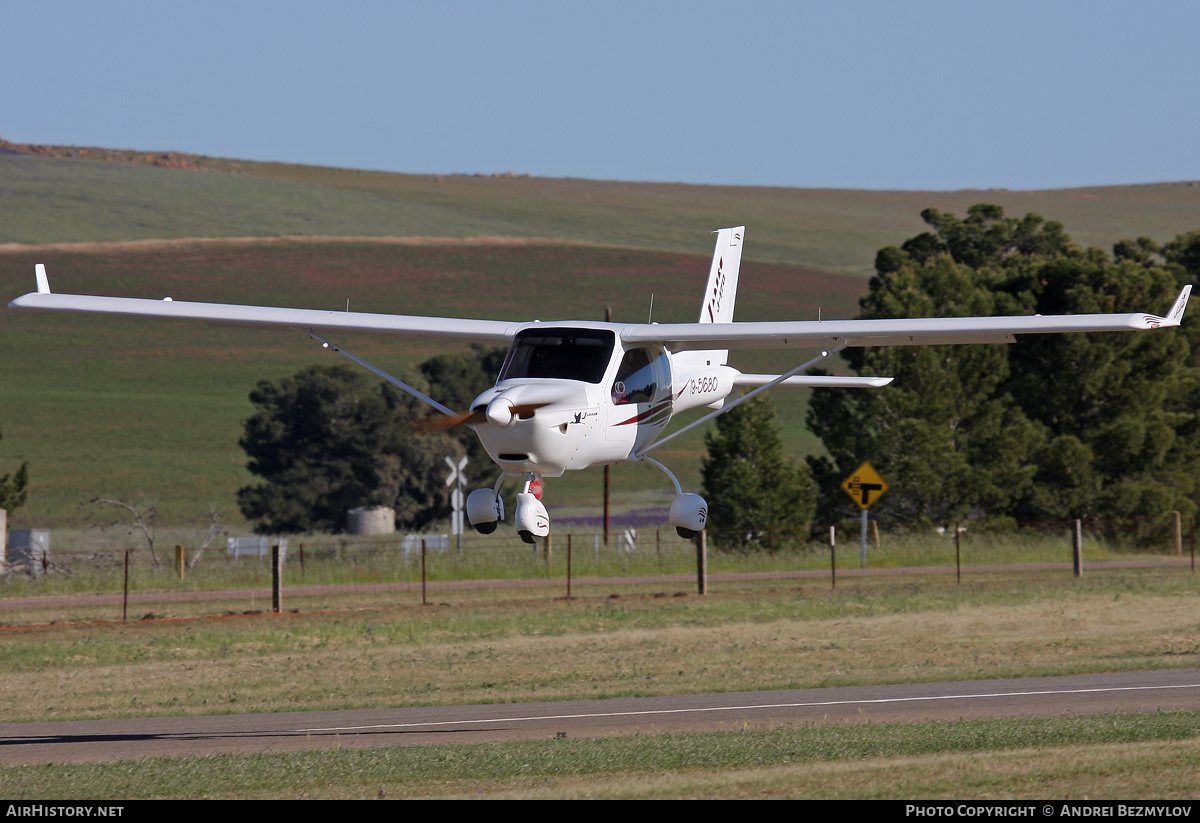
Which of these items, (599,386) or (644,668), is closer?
(599,386)

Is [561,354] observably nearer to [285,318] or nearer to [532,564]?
[285,318]

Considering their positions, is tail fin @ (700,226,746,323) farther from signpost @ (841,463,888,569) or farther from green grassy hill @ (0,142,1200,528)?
green grassy hill @ (0,142,1200,528)

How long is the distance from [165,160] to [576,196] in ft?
149

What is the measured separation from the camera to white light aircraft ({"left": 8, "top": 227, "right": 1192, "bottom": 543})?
514 inches

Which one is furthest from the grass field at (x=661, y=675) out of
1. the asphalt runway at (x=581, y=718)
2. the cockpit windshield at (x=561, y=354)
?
the cockpit windshield at (x=561, y=354)

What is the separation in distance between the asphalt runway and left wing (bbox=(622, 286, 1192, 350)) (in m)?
6.16

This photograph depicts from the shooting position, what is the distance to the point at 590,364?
13.9 metres

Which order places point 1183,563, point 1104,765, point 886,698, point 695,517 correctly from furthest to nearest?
1. point 1183,563
2. point 886,698
3. point 695,517
4. point 1104,765

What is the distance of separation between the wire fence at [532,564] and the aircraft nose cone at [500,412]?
20.3m

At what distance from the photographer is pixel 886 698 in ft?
71.6

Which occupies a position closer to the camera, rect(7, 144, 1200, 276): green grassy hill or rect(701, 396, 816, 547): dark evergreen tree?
rect(701, 396, 816, 547): dark evergreen tree

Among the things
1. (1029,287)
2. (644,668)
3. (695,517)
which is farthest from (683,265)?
(695,517)

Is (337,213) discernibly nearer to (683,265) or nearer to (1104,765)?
(683,265)

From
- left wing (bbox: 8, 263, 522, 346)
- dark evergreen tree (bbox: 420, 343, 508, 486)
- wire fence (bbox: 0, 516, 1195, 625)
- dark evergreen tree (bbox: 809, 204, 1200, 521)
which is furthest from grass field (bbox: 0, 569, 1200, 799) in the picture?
dark evergreen tree (bbox: 420, 343, 508, 486)
